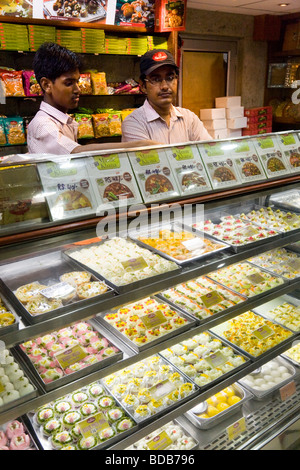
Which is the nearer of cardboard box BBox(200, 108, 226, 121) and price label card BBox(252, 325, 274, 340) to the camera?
price label card BBox(252, 325, 274, 340)

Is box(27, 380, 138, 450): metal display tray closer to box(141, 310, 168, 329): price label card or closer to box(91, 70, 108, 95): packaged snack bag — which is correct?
box(141, 310, 168, 329): price label card

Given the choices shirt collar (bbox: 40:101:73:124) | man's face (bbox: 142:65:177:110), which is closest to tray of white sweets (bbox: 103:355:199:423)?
shirt collar (bbox: 40:101:73:124)

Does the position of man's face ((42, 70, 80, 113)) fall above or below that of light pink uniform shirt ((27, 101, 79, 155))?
above

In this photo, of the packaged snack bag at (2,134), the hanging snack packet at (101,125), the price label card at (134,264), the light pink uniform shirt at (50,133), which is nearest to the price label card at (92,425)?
the price label card at (134,264)

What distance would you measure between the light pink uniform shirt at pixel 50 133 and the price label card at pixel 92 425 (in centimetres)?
154

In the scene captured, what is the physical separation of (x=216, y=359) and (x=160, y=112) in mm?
2027

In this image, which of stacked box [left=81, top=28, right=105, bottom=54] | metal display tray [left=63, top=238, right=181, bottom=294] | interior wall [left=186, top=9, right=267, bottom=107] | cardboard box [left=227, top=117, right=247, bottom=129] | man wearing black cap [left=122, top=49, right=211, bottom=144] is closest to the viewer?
metal display tray [left=63, top=238, right=181, bottom=294]

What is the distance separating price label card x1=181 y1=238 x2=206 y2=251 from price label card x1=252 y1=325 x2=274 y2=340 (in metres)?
0.78

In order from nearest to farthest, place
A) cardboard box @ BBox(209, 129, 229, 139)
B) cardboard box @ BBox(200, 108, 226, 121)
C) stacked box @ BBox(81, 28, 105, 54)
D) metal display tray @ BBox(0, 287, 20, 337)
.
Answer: metal display tray @ BBox(0, 287, 20, 337) → stacked box @ BBox(81, 28, 105, 54) → cardboard box @ BBox(200, 108, 226, 121) → cardboard box @ BBox(209, 129, 229, 139)

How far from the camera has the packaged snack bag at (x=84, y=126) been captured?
5.31 metres

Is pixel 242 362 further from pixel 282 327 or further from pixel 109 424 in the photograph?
pixel 109 424

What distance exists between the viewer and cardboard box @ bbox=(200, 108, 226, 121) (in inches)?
259

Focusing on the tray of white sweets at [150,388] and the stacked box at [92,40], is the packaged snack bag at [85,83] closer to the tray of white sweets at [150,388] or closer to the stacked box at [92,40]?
the stacked box at [92,40]

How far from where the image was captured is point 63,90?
2633mm
